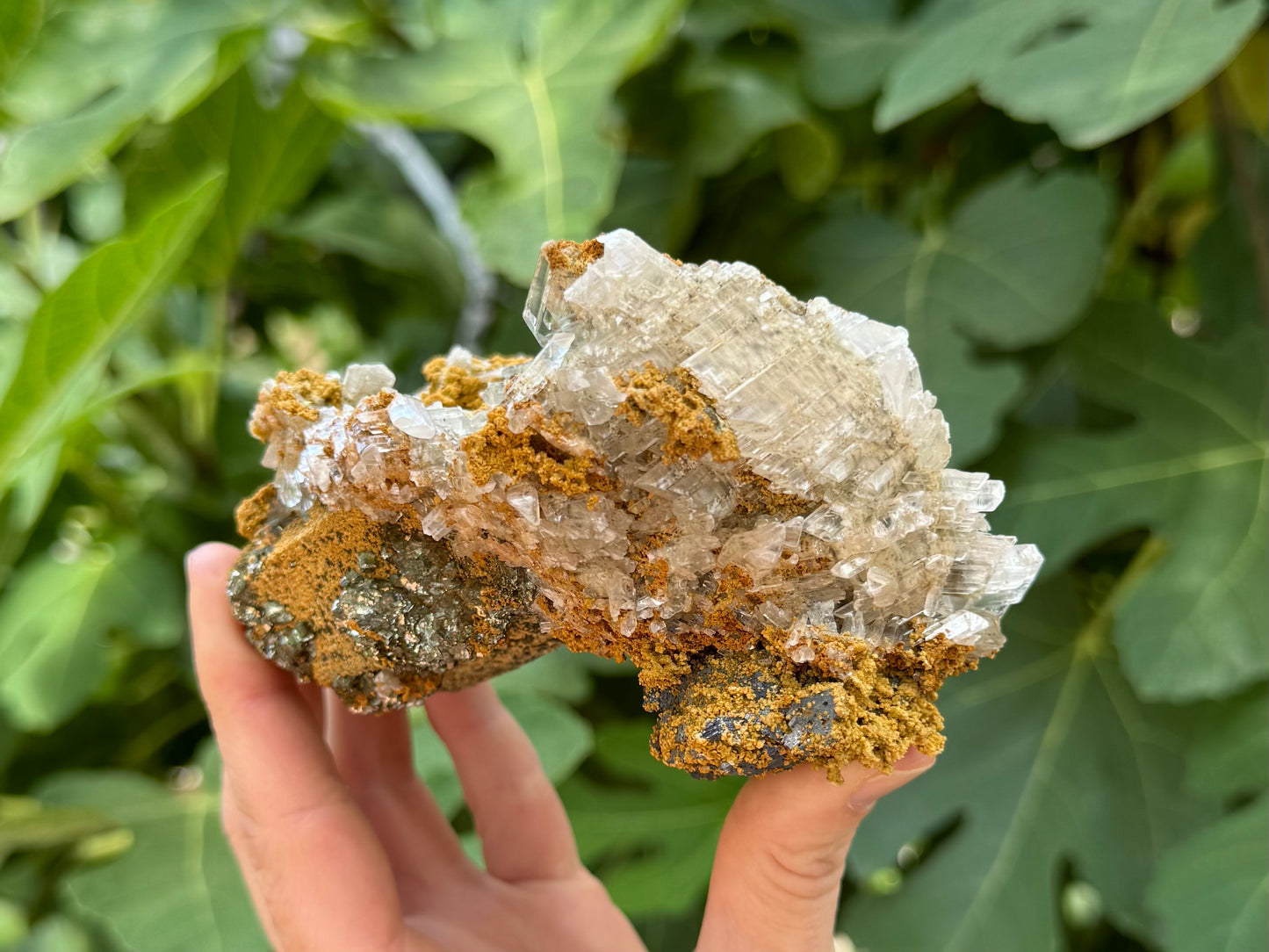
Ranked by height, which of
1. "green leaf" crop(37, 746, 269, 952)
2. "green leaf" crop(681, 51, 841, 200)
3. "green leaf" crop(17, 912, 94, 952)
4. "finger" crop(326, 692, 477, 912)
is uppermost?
"green leaf" crop(681, 51, 841, 200)

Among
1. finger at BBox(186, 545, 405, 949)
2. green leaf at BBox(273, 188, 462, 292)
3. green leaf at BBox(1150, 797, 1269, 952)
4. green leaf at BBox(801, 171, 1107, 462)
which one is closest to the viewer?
finger at BBox(186, 545, 405, 949)

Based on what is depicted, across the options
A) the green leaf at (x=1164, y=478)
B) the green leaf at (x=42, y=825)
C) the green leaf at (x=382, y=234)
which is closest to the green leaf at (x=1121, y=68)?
the green leaf at (x=1164, y=478)

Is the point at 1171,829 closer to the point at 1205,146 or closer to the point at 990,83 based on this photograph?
the point at 990,83

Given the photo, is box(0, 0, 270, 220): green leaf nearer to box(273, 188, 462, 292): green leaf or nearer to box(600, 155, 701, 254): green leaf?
box(273, 188, 462, 292): green leaf

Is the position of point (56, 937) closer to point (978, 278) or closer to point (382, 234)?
point (382, 234)

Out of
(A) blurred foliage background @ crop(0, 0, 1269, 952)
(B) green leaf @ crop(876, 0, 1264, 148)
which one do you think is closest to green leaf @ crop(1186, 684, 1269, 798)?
(A) blurred foliage background @ crop(0, 0, 1269, 952)

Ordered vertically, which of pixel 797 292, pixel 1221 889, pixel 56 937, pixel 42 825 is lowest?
pixel 56 937

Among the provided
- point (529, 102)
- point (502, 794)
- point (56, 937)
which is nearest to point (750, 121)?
point (529, 102)

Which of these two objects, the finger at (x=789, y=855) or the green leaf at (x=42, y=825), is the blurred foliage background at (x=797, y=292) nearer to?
the green leaf at (x=42, y=825)
